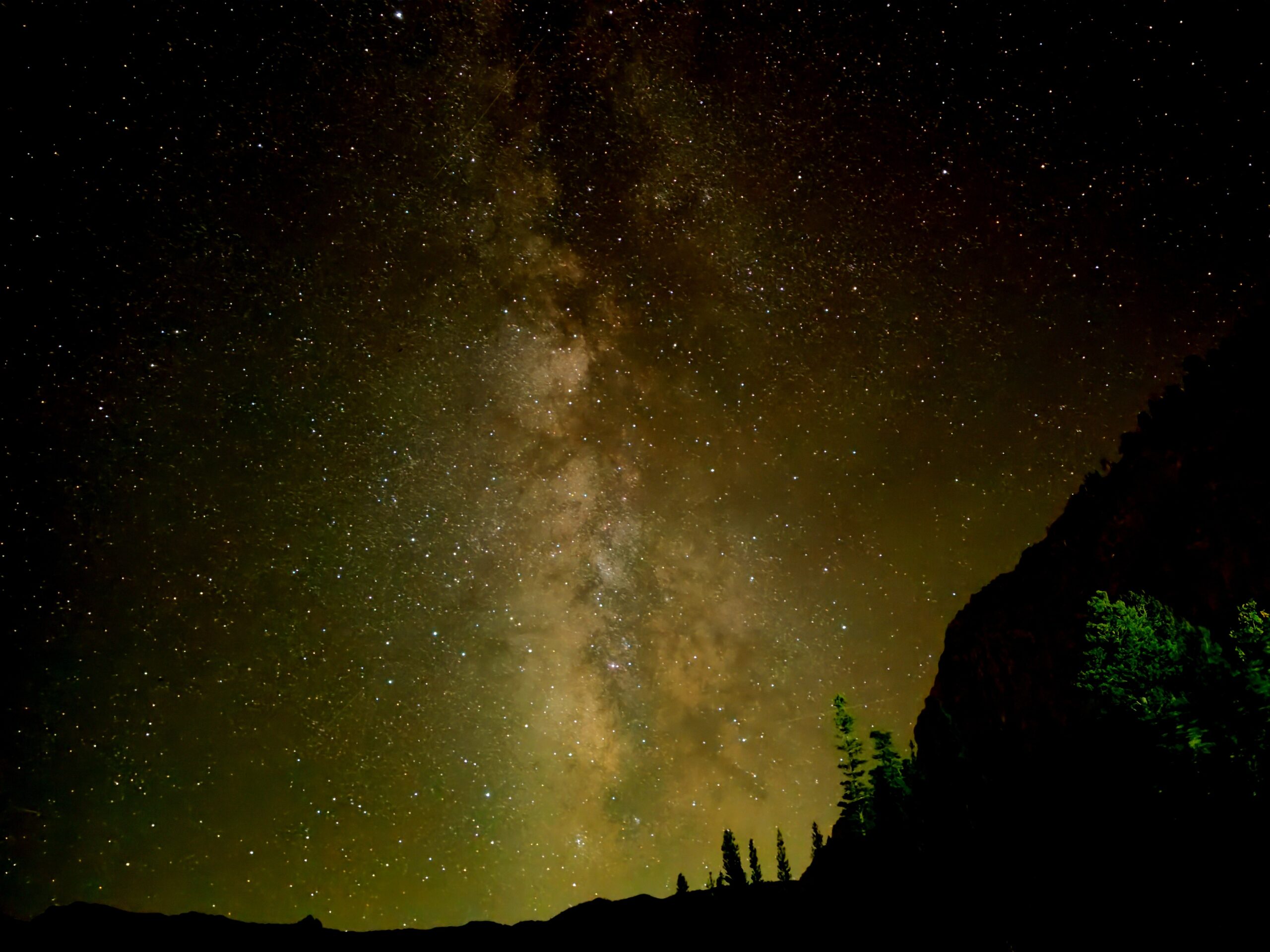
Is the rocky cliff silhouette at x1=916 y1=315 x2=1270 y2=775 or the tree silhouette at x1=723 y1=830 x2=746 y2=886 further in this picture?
the tree silhouette at x1=723 y1=830 x2=746 y2=886

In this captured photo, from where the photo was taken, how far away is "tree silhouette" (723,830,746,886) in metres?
57.0

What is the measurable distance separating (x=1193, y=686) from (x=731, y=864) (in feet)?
164

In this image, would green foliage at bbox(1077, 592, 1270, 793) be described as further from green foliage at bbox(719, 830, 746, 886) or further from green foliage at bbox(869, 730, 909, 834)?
green foliage at bbox(719, 830, 746, 886)

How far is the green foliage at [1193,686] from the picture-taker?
18.5 m

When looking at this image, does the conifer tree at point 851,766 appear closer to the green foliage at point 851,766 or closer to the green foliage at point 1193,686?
the green foliage at point 851,766

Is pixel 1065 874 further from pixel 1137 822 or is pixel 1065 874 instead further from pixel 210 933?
pixel 210 933

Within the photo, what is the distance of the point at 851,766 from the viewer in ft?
158

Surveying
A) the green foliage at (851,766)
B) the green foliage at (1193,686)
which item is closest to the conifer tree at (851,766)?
the green foliage at (851,766)

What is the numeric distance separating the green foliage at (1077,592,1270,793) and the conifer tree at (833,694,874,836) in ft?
84.0

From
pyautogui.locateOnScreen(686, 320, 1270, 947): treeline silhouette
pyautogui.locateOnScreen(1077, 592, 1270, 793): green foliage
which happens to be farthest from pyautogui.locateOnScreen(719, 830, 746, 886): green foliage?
pyautogui.locateOnScreen(1077, 592, 1270, 793): green foliage

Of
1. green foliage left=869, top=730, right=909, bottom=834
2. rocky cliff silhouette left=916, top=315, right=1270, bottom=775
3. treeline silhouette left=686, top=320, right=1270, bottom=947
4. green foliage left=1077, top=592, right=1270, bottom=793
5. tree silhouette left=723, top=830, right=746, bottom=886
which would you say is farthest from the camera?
tree silhouette left=723, top=830, right=746, bottom=886

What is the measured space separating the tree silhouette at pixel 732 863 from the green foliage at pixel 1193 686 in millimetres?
42053

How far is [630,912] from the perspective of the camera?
140 feet

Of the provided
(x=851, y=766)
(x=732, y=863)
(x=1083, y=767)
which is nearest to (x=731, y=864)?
(x=732, y=863)
